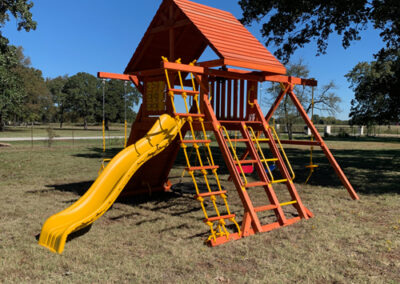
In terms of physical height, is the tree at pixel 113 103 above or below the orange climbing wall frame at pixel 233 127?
above

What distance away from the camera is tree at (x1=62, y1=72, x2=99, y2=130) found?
217 ft

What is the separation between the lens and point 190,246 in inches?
197

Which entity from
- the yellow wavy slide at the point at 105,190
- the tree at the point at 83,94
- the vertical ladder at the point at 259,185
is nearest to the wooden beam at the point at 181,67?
the yellow wavy slide at the point at 105,190

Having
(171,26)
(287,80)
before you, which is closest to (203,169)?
(171,26)

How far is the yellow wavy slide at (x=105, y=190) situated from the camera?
4.91m

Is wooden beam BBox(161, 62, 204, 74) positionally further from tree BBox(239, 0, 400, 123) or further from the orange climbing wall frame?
tree BBox(239, 0, 400, 123)

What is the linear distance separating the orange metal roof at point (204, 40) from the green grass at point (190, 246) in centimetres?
304

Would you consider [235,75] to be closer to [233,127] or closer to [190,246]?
[233,127]

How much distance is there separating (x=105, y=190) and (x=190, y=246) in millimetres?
1638

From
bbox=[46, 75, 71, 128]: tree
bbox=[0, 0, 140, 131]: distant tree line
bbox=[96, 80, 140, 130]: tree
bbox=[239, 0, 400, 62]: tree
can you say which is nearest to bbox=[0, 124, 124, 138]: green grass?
bbox=[0, 0, 140, 131]: distant tree line

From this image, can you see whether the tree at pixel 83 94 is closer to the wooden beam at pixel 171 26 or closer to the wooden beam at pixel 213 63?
the wooden beam at pixel 171 26

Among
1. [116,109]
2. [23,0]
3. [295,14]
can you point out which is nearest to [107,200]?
[295,14]

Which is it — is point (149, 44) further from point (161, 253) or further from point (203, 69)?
point (161, 253)

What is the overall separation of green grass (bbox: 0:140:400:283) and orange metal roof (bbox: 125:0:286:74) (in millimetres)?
3039
